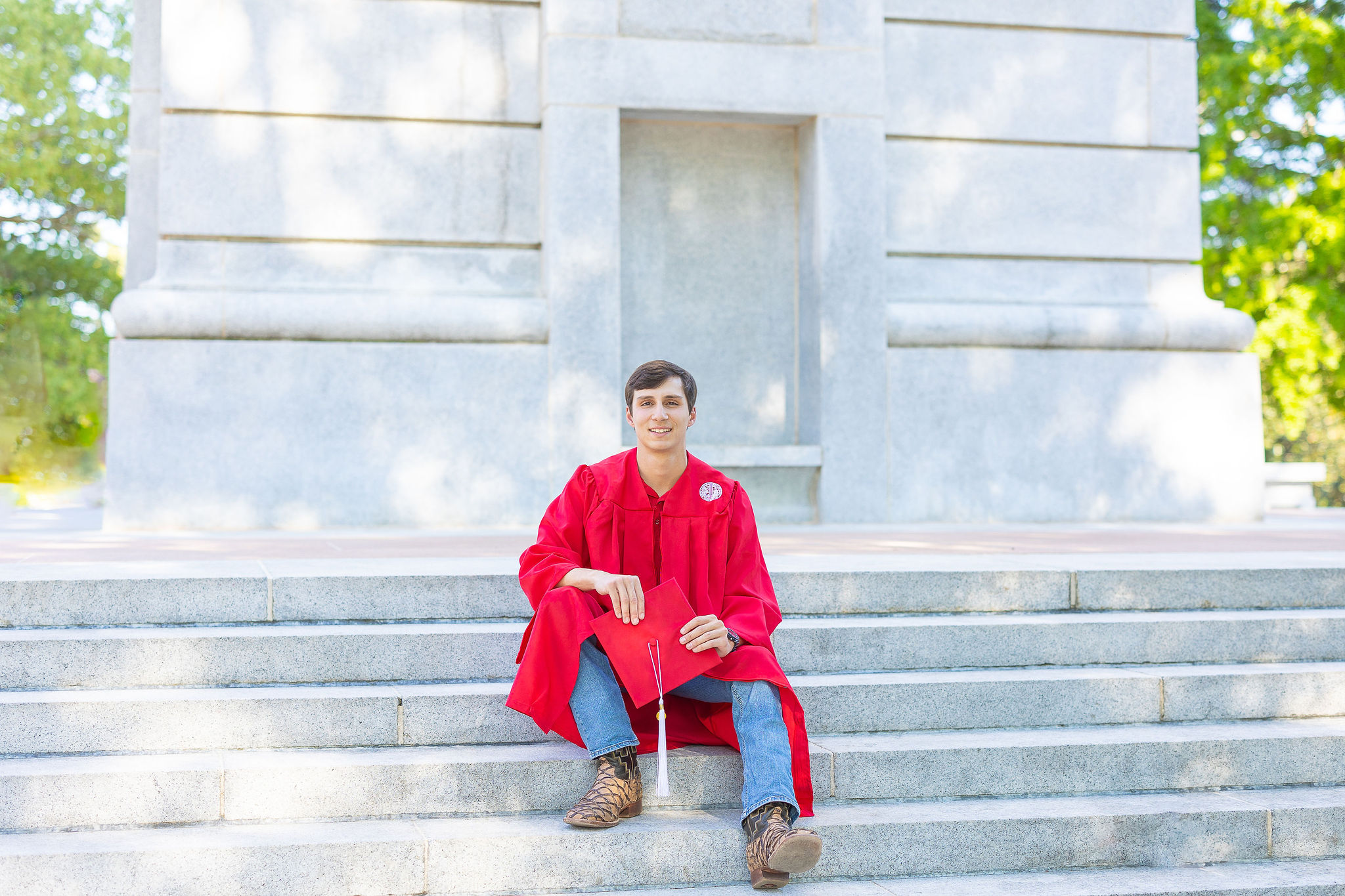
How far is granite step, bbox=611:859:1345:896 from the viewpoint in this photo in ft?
13.1

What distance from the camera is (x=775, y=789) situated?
398 cm

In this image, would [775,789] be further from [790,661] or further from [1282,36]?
[1282,36]

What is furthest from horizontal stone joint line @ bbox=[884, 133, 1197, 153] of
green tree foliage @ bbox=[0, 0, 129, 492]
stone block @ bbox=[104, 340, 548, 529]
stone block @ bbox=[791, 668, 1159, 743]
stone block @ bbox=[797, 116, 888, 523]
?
green tree foliage @ bbox=[0, 0, 129, 492]

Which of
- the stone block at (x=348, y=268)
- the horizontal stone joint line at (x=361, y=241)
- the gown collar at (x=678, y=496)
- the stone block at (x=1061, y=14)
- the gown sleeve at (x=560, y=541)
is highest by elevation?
the stone block at (x=1061, y=14)

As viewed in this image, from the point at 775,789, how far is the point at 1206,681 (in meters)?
2.27

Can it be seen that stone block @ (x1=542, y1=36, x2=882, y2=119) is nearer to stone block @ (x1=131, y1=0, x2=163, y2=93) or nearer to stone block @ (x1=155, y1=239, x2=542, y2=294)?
stone block @ (x1=155, y1=239, x2=542, y2=294)

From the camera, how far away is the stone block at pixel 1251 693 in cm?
512

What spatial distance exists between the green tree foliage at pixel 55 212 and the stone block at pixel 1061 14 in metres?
24.0

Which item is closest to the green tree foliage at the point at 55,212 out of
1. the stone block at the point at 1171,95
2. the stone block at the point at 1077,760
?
the stone block at the point at 1171,95

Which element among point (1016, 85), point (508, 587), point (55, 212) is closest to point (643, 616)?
point (508, 587)

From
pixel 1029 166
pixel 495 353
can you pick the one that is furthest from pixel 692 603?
pixel 1029 166

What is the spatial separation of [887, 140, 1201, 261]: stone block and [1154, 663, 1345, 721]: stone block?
214 inches

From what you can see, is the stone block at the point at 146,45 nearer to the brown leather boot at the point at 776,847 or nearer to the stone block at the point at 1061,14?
the stone block at the point at 1061,14

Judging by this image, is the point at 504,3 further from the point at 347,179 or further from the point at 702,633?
the point at 702,633
